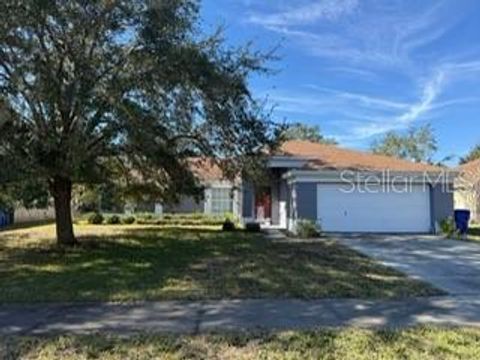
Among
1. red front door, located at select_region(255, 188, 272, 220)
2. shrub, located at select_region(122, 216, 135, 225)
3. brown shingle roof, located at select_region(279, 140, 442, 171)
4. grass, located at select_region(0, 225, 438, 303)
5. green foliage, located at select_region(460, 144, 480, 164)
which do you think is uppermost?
green foliage, located at select_region(460, 144, 480, 164)

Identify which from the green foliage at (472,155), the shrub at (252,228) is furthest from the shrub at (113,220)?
the green foliage at (472,155)

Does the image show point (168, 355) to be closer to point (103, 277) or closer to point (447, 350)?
point (447, 350)

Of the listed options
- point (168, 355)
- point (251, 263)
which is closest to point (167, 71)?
point (251, 263)

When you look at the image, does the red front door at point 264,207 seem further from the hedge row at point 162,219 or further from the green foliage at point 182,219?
the green foliage at point 182,219

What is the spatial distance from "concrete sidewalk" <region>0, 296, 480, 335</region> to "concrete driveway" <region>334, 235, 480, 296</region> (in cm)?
192

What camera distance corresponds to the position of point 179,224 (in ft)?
110

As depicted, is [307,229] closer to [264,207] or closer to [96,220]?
[264,207]

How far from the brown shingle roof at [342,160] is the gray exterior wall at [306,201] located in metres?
1.08

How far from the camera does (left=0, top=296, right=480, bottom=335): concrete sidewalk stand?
8.29 metres

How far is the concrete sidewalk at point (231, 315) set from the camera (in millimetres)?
8289

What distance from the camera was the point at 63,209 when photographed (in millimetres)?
18938

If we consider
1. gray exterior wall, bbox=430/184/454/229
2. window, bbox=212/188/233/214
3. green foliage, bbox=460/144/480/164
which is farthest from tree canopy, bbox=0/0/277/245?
green foliage, bbox=460/144/480/164

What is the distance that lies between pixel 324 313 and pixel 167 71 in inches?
308

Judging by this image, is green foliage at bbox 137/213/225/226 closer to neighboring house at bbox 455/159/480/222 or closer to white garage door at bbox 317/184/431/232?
white garage door at bbox 317/184/431/232
